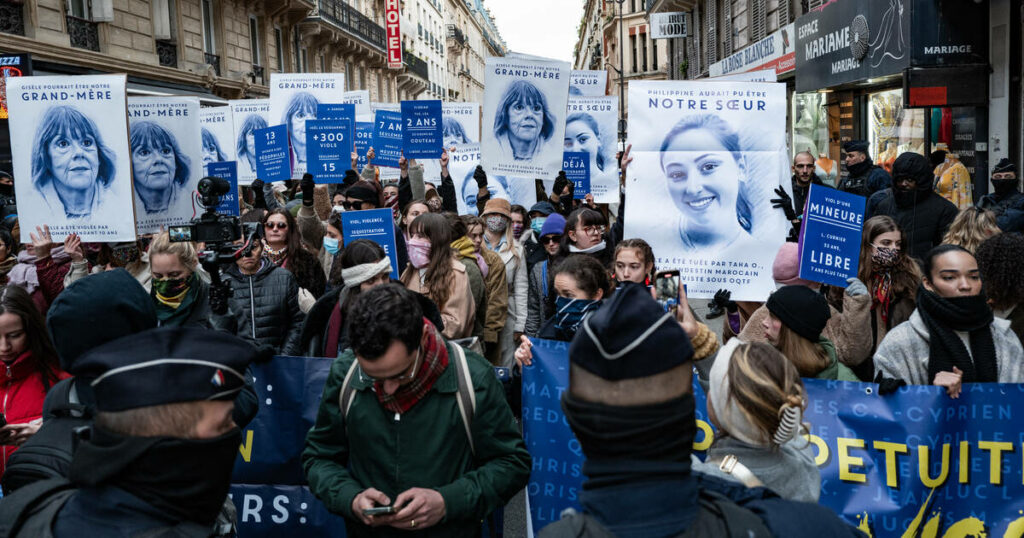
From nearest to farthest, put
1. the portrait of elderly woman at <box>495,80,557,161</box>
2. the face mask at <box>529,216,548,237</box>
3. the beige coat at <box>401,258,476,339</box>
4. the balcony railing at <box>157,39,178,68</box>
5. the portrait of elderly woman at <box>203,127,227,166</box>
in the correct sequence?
the beige coat at <box>401,258,476,339</box>
the face mask at <box>529,216,548,237</box>
the portrait of elderly woman at <box>495,80,557,161</box>
the portrait of elderly woman at <box>203,127,227,166</box>
the balcony railing at <box>157,39,178,68</box>

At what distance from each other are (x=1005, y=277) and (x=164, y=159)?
5471 mm

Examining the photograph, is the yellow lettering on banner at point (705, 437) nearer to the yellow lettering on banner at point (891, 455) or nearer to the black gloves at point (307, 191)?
the yellow lettering on banner at point (891, 455)

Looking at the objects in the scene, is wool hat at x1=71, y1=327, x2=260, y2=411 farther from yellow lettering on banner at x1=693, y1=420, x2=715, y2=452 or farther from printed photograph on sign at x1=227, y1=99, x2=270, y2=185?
printed photograph on sign at x1=227, y1=99, x2=270, y2=185

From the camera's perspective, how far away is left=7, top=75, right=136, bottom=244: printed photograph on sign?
5.89m

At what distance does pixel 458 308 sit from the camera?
5172 millimetres

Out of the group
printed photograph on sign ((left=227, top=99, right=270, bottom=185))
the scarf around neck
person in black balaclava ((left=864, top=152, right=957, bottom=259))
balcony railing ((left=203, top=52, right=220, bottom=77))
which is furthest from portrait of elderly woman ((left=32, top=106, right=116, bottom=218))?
balcony railing ((left=203, top=52, right=220, bottom=77))

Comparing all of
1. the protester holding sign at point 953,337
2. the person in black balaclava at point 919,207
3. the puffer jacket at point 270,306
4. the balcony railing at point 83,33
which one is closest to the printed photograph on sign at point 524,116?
the person in black balaclava at point 919,207

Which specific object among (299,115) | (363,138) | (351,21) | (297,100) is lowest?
(363,138)

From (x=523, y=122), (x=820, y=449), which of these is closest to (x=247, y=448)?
(x=820, y=449)

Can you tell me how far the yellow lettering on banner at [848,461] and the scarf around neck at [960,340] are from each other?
0.49 metres

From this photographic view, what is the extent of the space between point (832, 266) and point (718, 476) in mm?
2728

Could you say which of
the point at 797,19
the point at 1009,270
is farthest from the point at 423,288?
the point at 797,19

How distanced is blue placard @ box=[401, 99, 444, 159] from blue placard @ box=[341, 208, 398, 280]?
14.3 ft

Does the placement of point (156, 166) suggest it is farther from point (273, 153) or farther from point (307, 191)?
point (273, 153)
